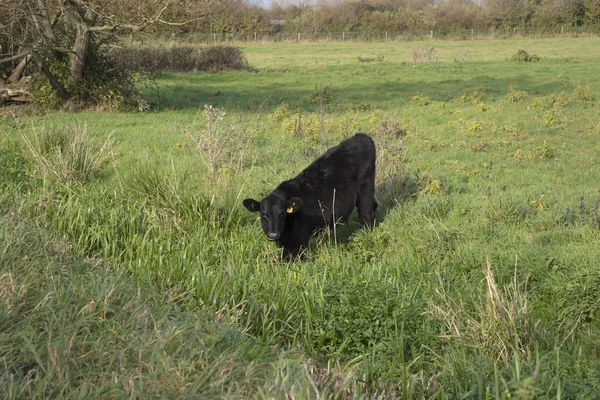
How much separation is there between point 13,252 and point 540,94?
18.0 meters

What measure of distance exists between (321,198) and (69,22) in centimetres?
1349

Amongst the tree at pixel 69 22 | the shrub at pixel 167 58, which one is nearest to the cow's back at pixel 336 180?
the tree at pixel 69 22

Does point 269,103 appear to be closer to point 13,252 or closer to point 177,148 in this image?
point 177,148

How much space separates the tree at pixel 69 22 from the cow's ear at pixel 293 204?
10.2 m

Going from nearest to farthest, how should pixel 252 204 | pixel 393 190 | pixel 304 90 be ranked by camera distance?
1. pixel 252 204
2. pixel 393 190
3. pixel 304 90

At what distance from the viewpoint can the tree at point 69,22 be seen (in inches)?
607

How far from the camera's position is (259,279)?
18.6ft

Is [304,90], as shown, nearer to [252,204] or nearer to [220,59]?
[220,59]

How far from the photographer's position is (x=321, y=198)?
7.00m

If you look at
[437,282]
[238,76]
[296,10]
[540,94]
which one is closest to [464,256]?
[437,282]

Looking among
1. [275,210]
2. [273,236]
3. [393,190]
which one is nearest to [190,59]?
[393,190]

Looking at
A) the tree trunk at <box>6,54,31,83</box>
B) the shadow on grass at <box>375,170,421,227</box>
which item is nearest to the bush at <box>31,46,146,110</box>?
the tree trunk at <box>6,54,31,83</box>

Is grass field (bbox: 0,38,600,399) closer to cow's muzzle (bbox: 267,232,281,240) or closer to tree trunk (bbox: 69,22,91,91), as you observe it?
cow's muzzle (bbox: 267,232,281,240)

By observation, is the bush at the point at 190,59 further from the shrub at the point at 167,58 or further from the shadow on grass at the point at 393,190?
the shadow on grass at the point at 393,190
